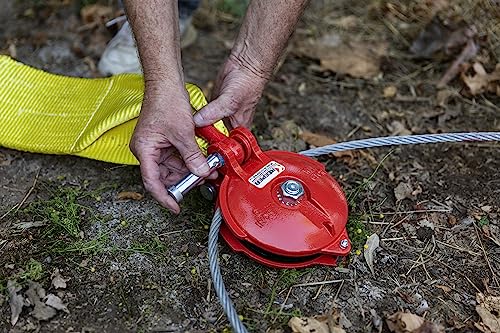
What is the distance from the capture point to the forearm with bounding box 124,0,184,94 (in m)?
1.69

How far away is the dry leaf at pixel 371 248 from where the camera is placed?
1787 millimetres

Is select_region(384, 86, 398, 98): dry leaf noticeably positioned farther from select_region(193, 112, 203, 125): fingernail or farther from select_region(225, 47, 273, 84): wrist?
select_region(193, 112, 203, 125): fingernail

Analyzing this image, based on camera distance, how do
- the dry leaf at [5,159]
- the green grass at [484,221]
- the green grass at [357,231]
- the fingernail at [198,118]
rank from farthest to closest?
1. the dry leaf at [5,159]
2. the green grass at [484,221]
3. the green grass at [357,231]
4. the fingernail at [198,118]

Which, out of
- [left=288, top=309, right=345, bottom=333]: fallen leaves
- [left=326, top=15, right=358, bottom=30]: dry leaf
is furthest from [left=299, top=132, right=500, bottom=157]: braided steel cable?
[left=326, top=15, right=358, bottom=30]: dry leaf

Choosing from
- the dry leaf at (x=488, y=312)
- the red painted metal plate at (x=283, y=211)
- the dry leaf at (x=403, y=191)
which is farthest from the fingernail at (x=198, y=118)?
the dry leaf at (x=488, y=312)

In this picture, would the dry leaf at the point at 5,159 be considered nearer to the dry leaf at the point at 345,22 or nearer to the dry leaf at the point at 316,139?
the dry leaf at the point at 316,139

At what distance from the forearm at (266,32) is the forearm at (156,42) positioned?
0.85 feet

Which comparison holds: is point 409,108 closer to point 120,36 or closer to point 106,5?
point 120,36

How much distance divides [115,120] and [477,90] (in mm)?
1333

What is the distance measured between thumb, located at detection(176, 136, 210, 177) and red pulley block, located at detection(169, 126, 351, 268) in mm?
79

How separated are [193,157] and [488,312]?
83 centimetres

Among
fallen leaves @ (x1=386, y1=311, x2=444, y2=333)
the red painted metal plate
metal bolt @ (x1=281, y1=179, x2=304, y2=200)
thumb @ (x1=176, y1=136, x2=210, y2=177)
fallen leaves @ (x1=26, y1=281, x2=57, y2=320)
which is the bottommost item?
fallen leaves @ (x1=26, y1=281, x2=57, y2=320)

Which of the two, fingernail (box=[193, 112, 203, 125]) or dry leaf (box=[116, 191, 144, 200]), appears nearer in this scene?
fingernail (box=[193, 112, 203, 125])

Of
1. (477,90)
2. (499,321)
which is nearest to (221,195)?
(499,321)
